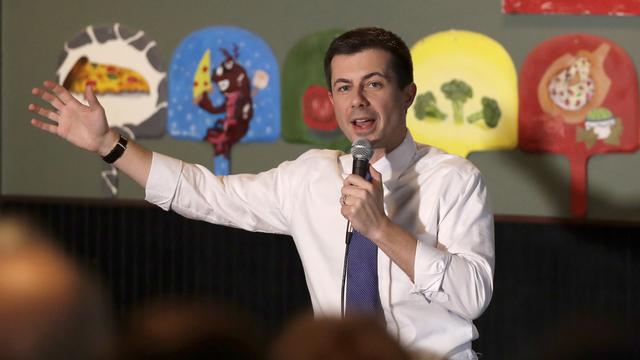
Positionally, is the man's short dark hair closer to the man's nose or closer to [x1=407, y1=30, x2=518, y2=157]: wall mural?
the man's nose

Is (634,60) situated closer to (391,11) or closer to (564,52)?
(564,52)

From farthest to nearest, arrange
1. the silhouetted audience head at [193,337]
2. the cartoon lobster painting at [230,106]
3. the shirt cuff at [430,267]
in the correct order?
the cartoon lobster painting at [230,106], the shirt cuff at [430,267], the silhouetted audience head at [193,337]

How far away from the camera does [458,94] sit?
10.7 feet

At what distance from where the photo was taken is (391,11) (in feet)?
10.9

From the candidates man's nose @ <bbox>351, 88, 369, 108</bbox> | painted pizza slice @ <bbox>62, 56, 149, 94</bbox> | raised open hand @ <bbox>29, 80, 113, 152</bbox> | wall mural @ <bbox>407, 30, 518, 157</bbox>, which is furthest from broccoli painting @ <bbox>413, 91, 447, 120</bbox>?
raised open hand @ <bbox>29, 80, 113, 152</bbox>

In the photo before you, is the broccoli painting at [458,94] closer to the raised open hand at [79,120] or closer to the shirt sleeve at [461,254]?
the shirt sleeve at [461,254]

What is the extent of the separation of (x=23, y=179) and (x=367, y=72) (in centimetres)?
212

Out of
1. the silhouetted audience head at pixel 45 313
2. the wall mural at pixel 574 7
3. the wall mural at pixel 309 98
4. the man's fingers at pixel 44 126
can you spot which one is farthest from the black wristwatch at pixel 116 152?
the wall mural at pixel 574 7

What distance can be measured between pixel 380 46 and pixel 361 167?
37cm

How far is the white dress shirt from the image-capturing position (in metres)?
1.86

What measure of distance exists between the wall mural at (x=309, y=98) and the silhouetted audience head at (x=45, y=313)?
2.13 metres

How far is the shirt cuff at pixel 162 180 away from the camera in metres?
2.18

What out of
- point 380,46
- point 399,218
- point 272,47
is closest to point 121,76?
point 272,47

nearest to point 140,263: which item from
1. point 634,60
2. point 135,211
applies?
point 135,211
